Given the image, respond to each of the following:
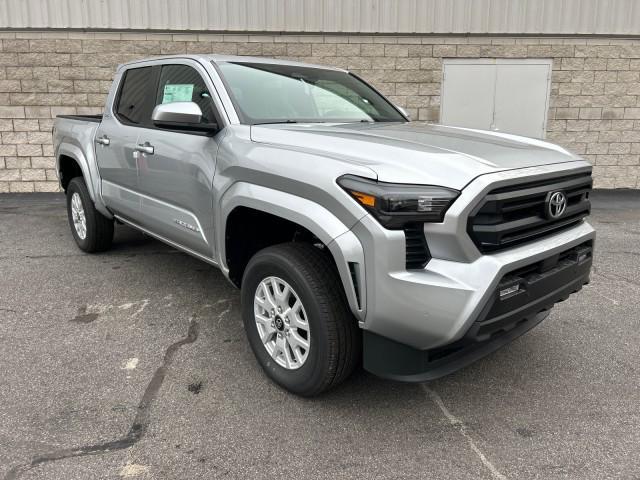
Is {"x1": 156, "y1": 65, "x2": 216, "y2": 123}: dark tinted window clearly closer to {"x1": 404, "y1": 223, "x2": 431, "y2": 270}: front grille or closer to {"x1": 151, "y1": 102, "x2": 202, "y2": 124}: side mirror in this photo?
{"x1": 151, "y1": 102, "x2": 202, "y2": 124}: side mirror

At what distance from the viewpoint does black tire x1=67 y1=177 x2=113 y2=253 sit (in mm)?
5232

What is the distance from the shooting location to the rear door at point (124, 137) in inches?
165

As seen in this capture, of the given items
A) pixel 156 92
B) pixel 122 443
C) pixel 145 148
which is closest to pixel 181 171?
pixel 145 148

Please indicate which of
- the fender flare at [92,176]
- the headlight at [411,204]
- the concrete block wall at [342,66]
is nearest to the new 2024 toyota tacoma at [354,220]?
the headlight at [411,204]

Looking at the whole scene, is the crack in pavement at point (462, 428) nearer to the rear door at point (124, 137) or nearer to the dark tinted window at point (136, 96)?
the rear door at point (124, 137)

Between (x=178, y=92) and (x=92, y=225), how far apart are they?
83.1 inches

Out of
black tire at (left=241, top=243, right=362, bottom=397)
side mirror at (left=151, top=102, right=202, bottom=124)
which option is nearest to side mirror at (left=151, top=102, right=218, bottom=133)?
side mirror at (left=151, top=102, right=202, bottom=124)

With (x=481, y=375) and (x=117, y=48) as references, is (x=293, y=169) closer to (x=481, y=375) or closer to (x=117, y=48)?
(x=481, y=375)

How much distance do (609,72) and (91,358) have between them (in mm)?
9488

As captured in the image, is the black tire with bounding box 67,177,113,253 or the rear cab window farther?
the black tire with bounding box 67,177,113,253

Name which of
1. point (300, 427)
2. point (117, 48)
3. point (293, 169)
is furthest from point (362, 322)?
point (117, 48)

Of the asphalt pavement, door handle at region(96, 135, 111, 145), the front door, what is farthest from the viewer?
door handle at region(96, 135, 111, 145)

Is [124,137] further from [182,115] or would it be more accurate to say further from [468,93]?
[468,93]

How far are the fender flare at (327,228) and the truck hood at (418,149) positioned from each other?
269 mm
